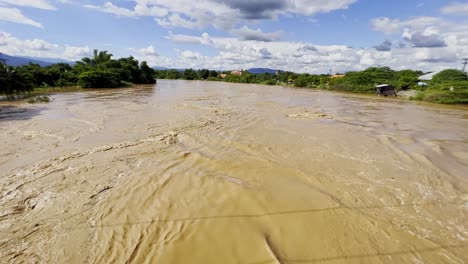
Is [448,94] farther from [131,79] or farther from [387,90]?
[131,79]

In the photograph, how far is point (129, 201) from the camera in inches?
172

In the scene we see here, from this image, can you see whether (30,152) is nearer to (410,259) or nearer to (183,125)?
(183,125)

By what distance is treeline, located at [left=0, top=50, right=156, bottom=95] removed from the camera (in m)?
17.3

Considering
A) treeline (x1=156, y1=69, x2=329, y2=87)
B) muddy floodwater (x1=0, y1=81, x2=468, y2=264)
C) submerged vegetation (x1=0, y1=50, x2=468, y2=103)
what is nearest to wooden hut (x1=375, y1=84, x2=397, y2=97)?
submerged vegetation (x1=0, y1=50, x2=468, y2=103)

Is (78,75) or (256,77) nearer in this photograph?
(78,75)

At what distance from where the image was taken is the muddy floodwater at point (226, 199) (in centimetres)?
331

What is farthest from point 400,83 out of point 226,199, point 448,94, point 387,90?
point 226,199

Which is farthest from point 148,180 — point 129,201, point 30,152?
point 30,152

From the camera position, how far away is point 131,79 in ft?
152

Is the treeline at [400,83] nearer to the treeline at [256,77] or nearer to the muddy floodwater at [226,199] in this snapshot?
the treeline at [256,77]

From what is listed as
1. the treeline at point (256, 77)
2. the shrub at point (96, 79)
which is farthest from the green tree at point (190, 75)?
the shrub at point (96, 79)

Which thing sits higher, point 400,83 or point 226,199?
point 400,83

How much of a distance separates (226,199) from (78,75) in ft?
117

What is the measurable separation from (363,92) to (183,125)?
35292mm
